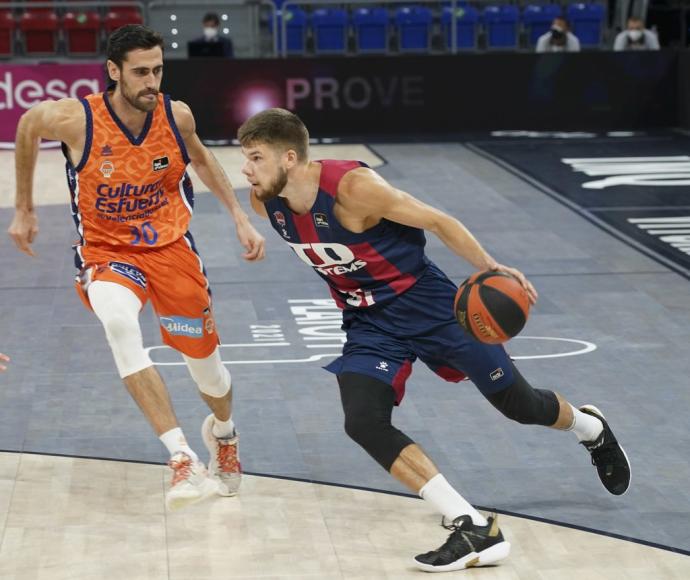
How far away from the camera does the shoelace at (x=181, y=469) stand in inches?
214

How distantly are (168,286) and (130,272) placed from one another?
18 cm

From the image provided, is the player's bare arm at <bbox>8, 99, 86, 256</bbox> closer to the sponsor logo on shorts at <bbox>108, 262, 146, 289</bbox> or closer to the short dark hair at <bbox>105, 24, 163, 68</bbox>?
the short dark hair at <bbox>105, 24, 163, 68</bbox>

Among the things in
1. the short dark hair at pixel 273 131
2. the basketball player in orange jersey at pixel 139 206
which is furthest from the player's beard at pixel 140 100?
the short dark hair at pixel 273 131

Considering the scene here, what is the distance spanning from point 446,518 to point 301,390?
2403 mm

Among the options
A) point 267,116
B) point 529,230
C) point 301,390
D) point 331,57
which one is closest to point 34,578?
point 267,116

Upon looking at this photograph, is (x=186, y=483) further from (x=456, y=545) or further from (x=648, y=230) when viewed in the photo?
(x=648, y=230)

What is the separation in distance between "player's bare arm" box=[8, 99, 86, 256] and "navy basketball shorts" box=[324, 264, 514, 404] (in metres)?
1.53

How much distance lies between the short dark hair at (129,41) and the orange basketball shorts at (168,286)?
846 mm

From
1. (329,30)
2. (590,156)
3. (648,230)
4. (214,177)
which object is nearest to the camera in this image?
(214,177)

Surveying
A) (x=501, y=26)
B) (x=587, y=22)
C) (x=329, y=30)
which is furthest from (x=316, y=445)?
(x=587, y=22)

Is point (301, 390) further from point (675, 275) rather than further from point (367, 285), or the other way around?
point (675, 275)

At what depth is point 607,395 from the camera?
7586 mm

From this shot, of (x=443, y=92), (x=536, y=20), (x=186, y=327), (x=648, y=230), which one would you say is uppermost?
(x=186, y=327)

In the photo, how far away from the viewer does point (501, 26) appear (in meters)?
22.3
